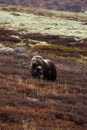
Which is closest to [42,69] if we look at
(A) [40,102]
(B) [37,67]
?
(B) [37,67]

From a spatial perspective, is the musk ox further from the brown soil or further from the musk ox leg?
the brown soil

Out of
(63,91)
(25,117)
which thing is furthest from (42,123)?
(63,91)

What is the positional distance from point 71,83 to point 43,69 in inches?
75.4

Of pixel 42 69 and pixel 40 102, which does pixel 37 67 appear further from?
pixel 40 102

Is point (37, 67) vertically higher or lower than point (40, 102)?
lower

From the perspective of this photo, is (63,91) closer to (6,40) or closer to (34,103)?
(34,103)

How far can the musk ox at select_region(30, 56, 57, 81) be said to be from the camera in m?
25.7

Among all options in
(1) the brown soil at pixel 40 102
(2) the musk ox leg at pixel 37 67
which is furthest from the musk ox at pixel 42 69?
(1) the brown soil at pixel 40 102

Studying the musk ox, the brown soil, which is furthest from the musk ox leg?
the brown soil

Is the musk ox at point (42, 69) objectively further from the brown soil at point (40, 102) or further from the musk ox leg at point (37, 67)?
the brown soil at point (40, 102)

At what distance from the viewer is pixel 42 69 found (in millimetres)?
25812

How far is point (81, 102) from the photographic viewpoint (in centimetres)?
1980

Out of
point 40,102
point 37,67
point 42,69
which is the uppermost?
point 40,102

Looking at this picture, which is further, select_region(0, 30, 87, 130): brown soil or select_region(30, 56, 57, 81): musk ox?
select_region(30, 56, 57, 81): musk ox
